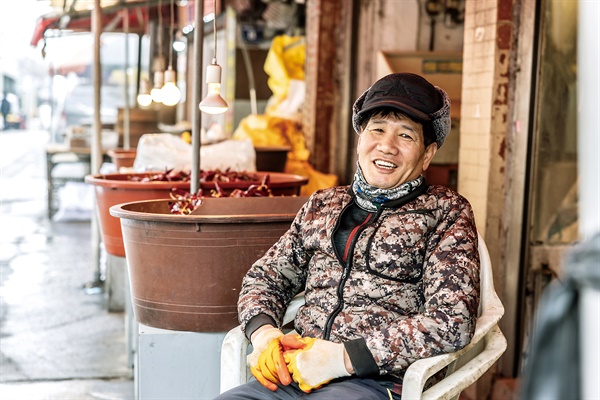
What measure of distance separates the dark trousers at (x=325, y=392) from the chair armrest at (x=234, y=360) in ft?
0.58

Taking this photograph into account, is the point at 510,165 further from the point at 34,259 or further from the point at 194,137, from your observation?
the point at 34,259

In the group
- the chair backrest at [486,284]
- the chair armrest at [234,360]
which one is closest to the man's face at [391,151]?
the chair backrest at [486,284]

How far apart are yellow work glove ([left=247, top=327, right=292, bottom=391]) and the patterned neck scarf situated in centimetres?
52

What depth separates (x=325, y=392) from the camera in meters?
2.36

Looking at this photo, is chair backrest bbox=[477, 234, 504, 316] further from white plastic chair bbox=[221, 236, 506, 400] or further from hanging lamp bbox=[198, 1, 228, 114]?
hanging lamp bbox=[198, 1, 228, 114]

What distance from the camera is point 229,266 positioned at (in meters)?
3.16

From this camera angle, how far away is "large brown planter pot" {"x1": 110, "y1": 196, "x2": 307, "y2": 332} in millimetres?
3117

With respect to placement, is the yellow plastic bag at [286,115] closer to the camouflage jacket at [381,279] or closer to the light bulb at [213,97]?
the light bulb at [213,97]

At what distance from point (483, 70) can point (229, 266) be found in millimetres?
2048

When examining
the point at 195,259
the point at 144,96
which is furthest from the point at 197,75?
the point at 144,96

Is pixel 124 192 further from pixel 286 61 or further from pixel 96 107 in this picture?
pixel 286 61

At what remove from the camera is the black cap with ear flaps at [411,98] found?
8.51 feet

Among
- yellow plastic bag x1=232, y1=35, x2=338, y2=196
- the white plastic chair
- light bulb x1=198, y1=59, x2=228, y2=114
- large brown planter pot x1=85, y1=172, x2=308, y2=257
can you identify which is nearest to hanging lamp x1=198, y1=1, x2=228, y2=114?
light bulb x1=198, y1=59, x2=228, y2=114

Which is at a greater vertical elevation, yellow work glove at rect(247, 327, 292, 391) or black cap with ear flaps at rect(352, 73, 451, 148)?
black cap with ear flaps at rect(352, 73, 451, 148)
